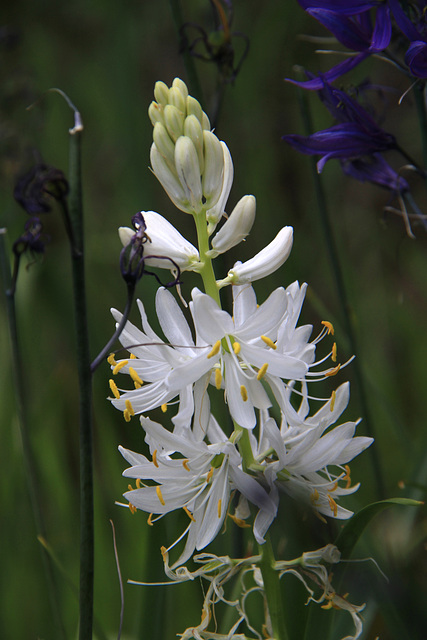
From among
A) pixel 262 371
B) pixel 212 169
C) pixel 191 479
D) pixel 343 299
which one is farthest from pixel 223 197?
pixel 343 299

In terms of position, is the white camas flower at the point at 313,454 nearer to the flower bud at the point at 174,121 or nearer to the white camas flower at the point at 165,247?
the white camas flower at the point at 165,247

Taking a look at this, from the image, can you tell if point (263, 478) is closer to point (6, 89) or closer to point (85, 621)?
point (85, 621)

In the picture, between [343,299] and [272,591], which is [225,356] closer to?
[272,591]

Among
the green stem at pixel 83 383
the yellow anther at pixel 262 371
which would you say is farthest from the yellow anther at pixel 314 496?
the green stem at pixel 83 383

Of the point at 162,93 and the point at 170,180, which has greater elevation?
the point at 162,93

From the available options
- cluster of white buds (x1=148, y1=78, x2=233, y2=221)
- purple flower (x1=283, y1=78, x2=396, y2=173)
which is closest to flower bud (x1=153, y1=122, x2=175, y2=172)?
cluster of white buds (x1=148, y1=78, x2=233, y2=221)

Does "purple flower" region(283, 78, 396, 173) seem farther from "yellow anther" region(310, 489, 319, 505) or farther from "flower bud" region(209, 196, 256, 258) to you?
"yellow anther" region(310, 489, 319, 505)
